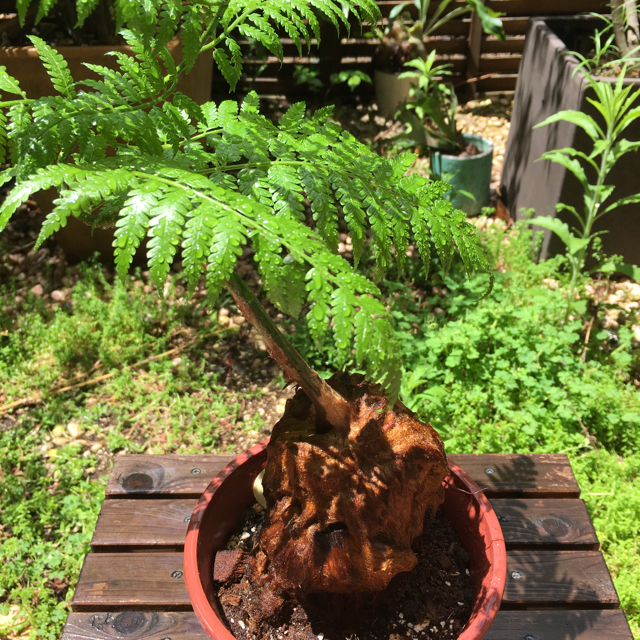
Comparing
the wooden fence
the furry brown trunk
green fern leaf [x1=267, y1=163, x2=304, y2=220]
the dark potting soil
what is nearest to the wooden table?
the dark potting soil

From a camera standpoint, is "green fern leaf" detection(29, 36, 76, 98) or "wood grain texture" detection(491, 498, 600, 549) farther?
"wood grain texture" detection(491, 498, 600, 549)

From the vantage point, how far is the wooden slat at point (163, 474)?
6.72ft

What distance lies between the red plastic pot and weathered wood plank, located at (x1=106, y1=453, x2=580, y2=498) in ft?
0.94

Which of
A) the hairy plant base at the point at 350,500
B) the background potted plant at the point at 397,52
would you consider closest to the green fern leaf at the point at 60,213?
the hairy plant base at the point at 350,500

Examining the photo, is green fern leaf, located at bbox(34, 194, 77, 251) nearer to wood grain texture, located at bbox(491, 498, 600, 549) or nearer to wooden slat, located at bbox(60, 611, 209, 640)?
wooden slat, located at bbox(60, 611, 209, 640)

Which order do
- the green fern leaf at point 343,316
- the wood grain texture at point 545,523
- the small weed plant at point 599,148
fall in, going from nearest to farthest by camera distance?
the green fern leaf at point 343,316 → the wood grain texture at point 545,523 → the small weed plant at point 599,148

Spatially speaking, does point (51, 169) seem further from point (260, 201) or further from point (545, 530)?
point (545, 530)

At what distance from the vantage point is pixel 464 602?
1.61 metres

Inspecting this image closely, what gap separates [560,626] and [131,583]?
3.95 ft

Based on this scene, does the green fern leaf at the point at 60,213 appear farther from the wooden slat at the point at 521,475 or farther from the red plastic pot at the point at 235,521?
the wooden slat at the point at 521,475

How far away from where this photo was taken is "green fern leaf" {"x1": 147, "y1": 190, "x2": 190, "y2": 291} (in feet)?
3.48

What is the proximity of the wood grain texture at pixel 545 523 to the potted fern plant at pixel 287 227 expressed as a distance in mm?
288

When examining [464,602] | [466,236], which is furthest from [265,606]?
[466,236]

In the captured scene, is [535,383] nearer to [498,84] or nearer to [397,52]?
[397,52]
